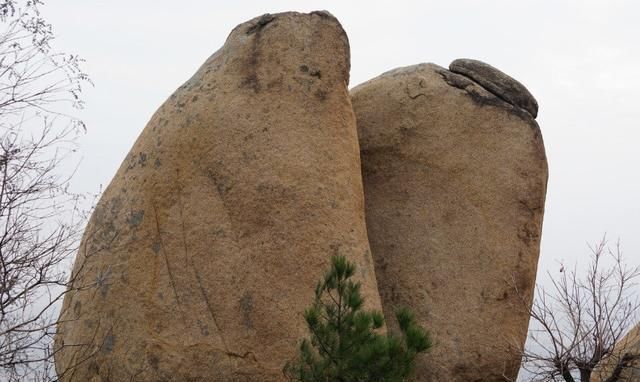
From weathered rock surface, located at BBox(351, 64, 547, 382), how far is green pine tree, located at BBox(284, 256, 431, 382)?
206cm

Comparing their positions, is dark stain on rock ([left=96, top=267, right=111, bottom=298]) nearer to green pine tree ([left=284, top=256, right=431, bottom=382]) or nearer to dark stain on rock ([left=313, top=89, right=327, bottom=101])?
green pine tree ([left=284, top=256, right=431, bottom=382])

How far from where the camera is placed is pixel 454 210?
7.98m

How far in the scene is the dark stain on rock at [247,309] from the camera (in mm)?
6645

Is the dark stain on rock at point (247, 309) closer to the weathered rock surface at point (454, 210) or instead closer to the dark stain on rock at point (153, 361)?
the dark stain on rock at point (153, 361)

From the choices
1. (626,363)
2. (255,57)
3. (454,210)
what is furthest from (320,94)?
(626,363)

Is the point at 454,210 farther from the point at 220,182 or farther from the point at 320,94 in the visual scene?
the point at 220,182

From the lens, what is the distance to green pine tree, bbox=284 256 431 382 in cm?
543

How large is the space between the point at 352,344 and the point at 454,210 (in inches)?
109

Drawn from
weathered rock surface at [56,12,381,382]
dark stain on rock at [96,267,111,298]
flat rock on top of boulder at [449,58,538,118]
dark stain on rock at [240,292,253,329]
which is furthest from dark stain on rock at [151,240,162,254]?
flat rock on top of boulder at [449,58,538,118]

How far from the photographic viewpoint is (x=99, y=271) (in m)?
7.01

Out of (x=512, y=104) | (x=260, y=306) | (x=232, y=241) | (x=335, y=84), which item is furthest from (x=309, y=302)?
(x=512, y=104)

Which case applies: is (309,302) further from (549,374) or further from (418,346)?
(549,374)

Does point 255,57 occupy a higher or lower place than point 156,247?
higher

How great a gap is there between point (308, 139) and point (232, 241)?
1.07 metres
